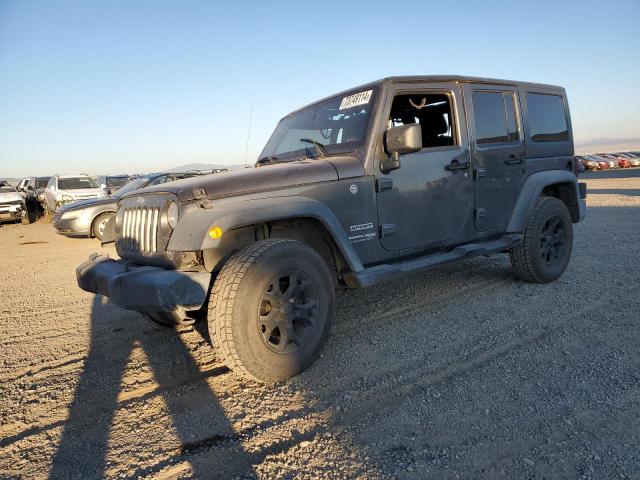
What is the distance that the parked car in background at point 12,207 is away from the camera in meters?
16.0

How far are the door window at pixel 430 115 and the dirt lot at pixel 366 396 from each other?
159cm

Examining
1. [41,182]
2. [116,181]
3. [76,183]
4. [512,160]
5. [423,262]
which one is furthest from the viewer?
[41,182]

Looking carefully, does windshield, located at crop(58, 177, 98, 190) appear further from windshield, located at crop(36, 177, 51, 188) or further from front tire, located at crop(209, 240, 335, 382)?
front tire, located at crop(209, 240, 335, 382)

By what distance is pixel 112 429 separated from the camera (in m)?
2.38

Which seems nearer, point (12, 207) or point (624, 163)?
point (12, 207)

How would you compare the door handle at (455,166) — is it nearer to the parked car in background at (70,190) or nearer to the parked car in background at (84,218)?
the parked car in background at (84,218)

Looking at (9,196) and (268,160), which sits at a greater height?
(268,160)

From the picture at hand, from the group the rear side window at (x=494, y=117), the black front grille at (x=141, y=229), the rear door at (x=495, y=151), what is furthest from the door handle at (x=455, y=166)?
the black front grille at (x=141, y=229)

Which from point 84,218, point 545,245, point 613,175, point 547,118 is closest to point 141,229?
point 545,245

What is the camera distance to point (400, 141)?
3174mm

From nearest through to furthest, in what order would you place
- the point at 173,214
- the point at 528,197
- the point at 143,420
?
the point at 143,420 < the point at 173,214 < the point at 528,197

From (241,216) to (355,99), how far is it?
164 cm

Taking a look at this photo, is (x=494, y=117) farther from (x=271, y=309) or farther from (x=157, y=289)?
(x=157, y=289)

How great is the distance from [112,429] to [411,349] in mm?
2047
